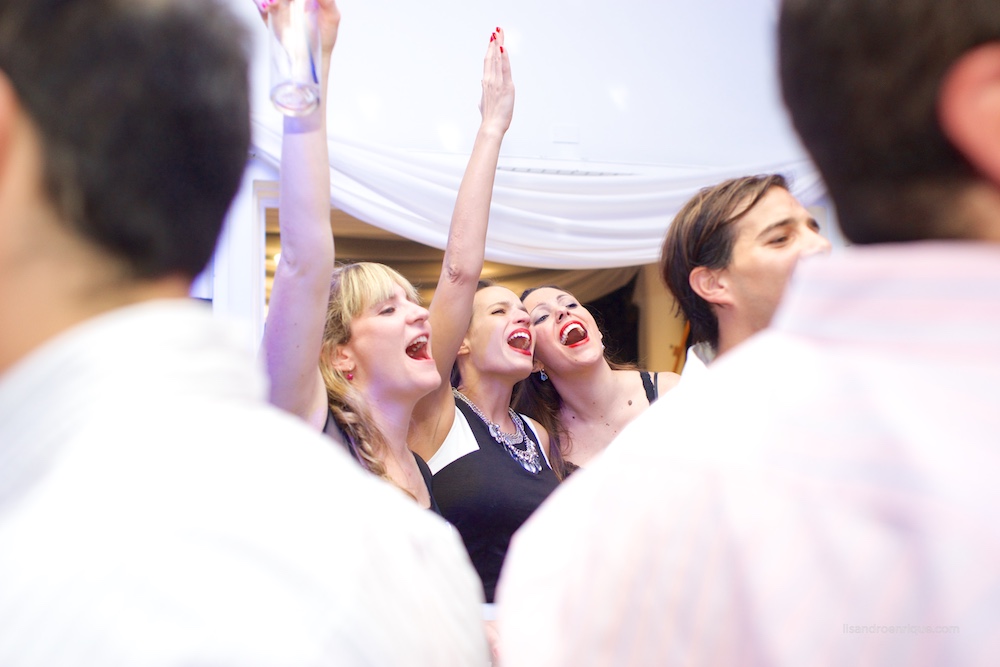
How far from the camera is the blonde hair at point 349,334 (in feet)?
6.81

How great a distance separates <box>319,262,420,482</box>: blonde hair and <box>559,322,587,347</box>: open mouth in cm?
60

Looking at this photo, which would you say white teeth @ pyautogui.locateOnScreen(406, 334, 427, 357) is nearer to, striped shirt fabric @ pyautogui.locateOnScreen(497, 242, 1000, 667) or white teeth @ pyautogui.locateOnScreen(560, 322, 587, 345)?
white teeth @ pyautogui.locateOnScreen(560, 322, 587, 345)

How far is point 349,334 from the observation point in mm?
2385

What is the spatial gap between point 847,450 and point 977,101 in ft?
0.72

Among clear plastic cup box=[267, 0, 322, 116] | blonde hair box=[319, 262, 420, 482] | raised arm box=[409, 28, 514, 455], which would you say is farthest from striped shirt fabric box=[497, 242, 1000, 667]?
raised arm box=[409, 28, 514, 455]

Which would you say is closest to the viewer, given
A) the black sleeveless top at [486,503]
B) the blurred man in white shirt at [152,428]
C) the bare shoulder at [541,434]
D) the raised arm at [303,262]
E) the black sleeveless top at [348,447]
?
the blurred man in white shirt at [152,428]

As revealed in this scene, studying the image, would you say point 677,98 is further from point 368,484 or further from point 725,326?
point 368,484

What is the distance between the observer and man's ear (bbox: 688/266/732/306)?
2041mm

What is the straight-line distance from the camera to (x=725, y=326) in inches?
81.7

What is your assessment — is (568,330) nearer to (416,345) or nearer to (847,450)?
(416,345)

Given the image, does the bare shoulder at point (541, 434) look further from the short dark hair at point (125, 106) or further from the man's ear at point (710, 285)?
the short dark hair at point (125, 106)

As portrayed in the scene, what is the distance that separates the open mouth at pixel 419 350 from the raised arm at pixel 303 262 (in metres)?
0.60

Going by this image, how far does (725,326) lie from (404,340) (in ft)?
2.64

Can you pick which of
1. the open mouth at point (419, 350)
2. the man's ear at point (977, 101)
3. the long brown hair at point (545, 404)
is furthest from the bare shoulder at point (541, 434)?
the man's ear at point (977, 101)
